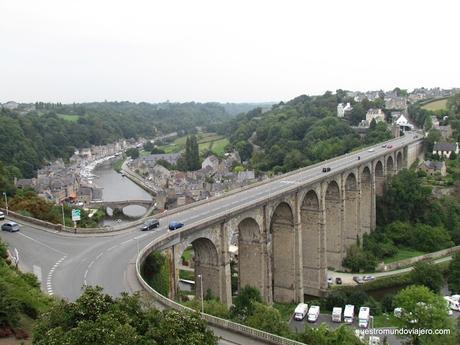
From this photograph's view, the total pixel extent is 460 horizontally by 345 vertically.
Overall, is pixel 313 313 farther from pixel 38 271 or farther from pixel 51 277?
pixel 38 271

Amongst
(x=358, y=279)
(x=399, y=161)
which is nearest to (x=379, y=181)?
(x=399, y=161)

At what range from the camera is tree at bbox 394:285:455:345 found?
2712 cm

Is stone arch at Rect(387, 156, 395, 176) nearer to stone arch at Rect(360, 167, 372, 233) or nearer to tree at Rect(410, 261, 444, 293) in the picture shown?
stone arch at Rect(360, 167, 372, 233)

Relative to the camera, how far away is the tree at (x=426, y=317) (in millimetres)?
27125

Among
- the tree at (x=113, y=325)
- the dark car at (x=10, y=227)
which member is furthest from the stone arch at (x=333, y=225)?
the tree at (x=113, y=325)

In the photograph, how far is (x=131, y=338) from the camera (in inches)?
549

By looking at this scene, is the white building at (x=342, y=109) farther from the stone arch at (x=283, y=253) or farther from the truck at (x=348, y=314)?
the truck at (x=348, y=314)

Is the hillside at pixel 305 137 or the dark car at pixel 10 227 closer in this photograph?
the dark car at pixel 10 227

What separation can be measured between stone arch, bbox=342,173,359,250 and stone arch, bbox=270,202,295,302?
16.6 m

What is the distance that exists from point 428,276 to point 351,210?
15669mm

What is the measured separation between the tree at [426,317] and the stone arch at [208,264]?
41.0 ft

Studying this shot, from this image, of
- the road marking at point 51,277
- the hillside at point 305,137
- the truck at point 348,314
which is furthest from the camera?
the hillside at point 305,137

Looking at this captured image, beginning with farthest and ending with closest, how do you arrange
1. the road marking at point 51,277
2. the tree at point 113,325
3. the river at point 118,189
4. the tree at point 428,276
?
the river at point 118,189 → the tree at point 428,276 → the road marking at point 51,277 → the tree at point 113,325

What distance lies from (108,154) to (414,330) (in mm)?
→ 178804
